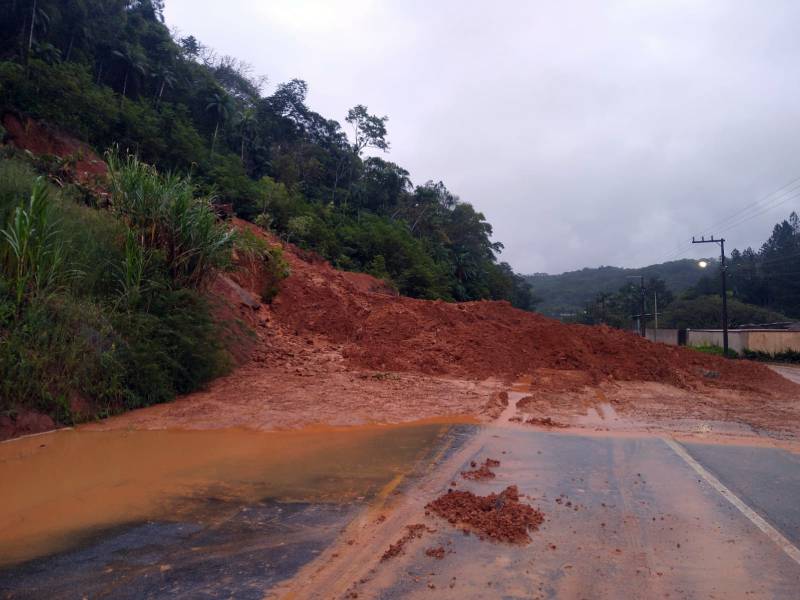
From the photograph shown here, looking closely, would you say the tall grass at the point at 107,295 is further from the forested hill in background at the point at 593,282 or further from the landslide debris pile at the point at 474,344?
the forested hill in background at the point at 593,282

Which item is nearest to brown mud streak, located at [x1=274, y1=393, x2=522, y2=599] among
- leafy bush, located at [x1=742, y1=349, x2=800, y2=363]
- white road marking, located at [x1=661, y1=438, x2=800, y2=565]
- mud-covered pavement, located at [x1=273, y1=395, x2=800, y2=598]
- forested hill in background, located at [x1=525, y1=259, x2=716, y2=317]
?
mud-covered pavement, located at [x1=273, y1=395, x2=800, y2=598]

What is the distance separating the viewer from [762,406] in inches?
505

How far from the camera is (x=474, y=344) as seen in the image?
17031 mm

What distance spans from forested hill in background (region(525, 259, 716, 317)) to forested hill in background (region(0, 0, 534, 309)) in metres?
32.3

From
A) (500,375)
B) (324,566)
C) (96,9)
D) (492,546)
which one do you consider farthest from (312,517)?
(96,9)

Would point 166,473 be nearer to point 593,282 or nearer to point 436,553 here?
point 436,553

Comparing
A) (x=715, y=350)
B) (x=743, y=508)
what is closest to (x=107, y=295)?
(x=743, y=508)

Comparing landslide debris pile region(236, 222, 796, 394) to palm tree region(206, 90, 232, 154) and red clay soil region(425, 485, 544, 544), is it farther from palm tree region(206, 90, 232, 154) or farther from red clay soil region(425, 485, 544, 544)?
palm tree region(206, 90, 232, 154)

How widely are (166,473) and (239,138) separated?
1696 inches

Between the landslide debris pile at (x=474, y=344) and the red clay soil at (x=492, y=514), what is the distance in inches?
366

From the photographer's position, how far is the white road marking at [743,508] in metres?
4.67

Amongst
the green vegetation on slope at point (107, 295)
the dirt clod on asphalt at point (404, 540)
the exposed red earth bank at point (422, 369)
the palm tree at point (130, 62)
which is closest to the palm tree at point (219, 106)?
the palm tree at point (130, 62)

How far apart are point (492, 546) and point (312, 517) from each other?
1498 millimetres

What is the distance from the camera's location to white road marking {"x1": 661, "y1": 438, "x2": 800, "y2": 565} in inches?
184
